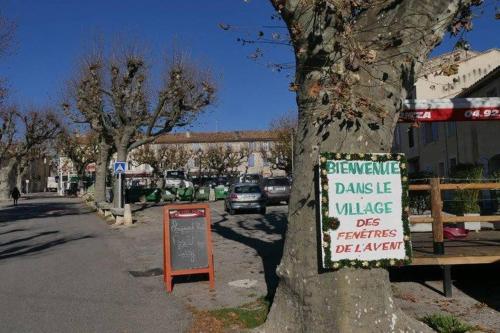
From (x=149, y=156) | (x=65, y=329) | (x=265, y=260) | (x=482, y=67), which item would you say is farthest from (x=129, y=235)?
(x=149, y=156)

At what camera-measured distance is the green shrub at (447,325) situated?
5254 millimetres

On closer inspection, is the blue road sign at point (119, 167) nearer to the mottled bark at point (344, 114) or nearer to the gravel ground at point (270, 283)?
the gravel ground at point (270, 283)

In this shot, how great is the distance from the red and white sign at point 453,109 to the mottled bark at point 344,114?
657 cm

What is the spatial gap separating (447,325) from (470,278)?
311cm

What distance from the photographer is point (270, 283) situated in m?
7.96

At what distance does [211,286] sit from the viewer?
7887 mm

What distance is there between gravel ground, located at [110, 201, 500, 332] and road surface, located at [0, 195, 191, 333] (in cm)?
44

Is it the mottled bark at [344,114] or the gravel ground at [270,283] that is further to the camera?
the gravel ground at [270,283]

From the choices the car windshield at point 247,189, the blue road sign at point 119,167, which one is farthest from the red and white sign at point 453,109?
the blue road sign at point 119,167

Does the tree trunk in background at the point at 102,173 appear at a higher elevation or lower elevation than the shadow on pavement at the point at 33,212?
higher

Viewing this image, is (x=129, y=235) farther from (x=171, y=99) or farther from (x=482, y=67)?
(x=482, y=67)

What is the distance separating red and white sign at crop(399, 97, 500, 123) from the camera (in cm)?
1141

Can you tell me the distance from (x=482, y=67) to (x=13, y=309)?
3102 centimetres

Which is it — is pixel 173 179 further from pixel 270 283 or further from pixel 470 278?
pixel 470 278
